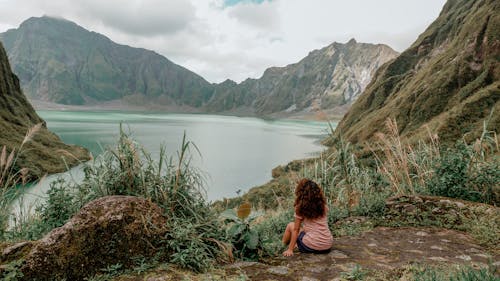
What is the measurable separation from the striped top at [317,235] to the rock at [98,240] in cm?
215

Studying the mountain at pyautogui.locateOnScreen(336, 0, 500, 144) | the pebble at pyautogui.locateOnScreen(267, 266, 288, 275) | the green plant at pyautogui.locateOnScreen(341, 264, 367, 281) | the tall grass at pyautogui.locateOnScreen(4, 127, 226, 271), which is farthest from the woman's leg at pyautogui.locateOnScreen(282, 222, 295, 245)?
the mountain at pyautogui.locateOnScreen(336, 0, 500, 144)

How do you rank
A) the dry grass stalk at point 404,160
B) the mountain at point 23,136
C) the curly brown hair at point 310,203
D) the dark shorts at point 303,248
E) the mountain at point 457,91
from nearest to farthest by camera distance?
the dark shorts at point 303,248, the curly brown hair at point 310,203, the dry grass stalk at point 404,160, the mountain at point 23,136, the mountain at point 457,91

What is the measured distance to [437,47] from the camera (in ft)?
366

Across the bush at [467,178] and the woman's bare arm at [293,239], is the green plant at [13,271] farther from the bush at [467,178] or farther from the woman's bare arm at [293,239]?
the bush at [467,178]

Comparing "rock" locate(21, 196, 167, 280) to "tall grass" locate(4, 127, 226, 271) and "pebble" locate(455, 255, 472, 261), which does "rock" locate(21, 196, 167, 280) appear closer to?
"tall grass" locate(4, 127, 226, 271)

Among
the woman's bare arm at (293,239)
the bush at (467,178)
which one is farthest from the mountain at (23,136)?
the bush at (467,178)

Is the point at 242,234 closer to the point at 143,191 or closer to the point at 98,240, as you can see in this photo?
the point at 143,191

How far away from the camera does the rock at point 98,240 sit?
3498 mm

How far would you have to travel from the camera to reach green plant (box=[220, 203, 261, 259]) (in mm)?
4431

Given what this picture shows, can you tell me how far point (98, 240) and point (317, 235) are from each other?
9.93ft

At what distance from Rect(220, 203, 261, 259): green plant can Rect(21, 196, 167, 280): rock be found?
947mm

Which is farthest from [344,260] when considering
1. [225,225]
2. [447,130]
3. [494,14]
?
[494,14]

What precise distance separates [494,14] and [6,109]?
4561 inches

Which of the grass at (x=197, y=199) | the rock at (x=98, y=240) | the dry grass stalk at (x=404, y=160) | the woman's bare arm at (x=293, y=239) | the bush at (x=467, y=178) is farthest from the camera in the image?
the dry grass stalk at (x=404, y=160)
